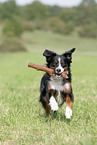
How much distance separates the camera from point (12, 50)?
→ 47844 millimetres

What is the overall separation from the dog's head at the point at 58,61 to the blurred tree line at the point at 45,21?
4857 centimetres

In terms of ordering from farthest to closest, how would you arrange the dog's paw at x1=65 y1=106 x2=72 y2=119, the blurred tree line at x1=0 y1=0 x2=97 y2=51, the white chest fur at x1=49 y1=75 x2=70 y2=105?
the blurred tree line at x1=0 y1=0 x2=97 y2=51 → the white chest fur at x1=49 y1=75 x2=70 y2=105 → the dog's paw at x1=65 y1=106 x2=72 y2=119

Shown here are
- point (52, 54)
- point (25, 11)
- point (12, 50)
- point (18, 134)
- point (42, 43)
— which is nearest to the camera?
point (18, 134)

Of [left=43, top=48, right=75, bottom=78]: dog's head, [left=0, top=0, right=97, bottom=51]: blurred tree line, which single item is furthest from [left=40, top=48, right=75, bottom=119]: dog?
[left=0, top=0, right=97, bottom=51]: blurred tree line

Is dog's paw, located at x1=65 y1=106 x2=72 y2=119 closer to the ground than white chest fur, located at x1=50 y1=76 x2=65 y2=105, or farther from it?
closer to the ground

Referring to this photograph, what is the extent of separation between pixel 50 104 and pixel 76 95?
8.47 ft

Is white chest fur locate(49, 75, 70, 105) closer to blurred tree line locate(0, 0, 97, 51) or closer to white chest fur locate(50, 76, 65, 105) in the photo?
white chest fur locate(50, 76, 65, 105)

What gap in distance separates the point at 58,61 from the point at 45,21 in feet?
239

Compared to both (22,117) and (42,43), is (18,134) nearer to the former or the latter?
(22,117)

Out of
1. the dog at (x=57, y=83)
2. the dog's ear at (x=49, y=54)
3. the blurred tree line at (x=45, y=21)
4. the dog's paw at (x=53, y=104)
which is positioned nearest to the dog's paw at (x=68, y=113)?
the dog at (x=57, y=83)

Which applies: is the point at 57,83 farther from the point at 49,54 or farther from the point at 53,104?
the point at 49,54

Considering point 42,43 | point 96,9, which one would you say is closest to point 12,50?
point 42,43

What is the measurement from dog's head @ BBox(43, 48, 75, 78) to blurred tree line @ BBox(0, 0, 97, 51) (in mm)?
48568

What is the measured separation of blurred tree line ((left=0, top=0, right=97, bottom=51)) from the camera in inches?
2294
